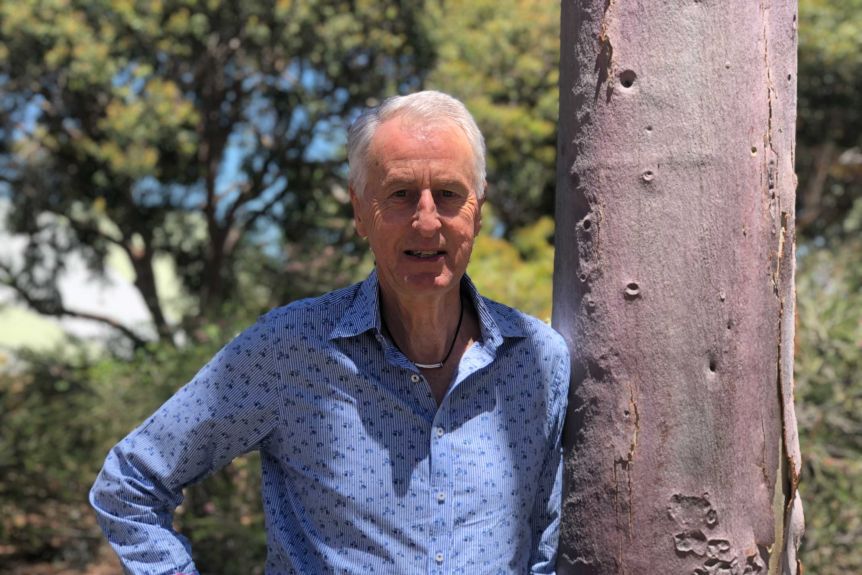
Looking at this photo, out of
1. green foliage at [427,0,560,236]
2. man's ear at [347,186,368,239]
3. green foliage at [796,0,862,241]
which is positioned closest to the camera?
man's ear at [347,186,368,239]

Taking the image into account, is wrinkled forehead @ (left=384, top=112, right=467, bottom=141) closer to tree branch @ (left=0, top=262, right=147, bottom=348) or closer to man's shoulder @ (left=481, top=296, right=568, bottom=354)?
man's shoulder @ (left=481, top=296, right=568, bottom=354)

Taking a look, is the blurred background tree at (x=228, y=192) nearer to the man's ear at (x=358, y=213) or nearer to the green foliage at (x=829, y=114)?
the green foliage at (x=829, y=114)

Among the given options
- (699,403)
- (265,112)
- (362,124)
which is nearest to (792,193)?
(699,403)

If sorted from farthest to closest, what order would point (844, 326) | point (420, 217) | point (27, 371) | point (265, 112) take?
point (265, 112) < point (27, 371) < point (844, 326) < point (420, 217)

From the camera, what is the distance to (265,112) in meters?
10.2

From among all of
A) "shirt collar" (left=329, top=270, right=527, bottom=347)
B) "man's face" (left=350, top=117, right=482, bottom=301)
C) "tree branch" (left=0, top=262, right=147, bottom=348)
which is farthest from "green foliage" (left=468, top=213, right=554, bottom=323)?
"tree branch" (left=0, top=262, right=147, bottom=348)

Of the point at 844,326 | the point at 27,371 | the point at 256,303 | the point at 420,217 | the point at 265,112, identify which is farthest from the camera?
the point at 265,112

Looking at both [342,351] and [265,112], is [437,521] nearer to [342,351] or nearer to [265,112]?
[342,351]

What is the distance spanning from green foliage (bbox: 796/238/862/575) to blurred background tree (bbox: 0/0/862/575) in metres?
0.01

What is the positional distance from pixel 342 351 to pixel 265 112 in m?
8.56

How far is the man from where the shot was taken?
200 cm

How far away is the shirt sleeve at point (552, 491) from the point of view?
217cm

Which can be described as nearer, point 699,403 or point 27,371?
point 699,403

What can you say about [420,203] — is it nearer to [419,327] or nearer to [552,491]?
[419,327]
